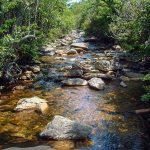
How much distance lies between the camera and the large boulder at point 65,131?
10.6 meters

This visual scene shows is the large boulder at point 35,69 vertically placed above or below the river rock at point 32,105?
below

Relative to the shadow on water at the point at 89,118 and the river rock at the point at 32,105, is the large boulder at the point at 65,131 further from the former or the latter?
the river rock at the point at 32,105

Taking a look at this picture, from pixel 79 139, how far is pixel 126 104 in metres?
4.61

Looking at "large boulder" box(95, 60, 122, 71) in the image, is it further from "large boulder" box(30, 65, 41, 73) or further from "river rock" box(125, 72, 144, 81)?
"large boulder" box(30, 65, 41, 73)

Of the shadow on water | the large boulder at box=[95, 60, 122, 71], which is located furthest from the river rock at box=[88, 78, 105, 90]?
the large boulder at box=[95, 60, 122, 71]

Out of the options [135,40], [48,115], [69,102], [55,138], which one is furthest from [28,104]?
[135,40]

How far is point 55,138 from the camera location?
34.6 ft

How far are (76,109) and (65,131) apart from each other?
11.2 ft

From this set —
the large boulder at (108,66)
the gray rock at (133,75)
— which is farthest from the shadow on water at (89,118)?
the large boulder at (108,66)

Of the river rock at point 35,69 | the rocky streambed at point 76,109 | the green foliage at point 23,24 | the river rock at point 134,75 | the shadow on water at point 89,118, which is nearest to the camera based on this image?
the shadow on water at point 89,118

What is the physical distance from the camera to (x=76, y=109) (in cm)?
1410

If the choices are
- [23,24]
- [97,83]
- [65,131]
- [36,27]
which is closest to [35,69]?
[36,27]

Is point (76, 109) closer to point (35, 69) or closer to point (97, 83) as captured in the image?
point (97, 83)

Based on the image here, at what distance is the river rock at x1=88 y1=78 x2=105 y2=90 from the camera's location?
683 inches
